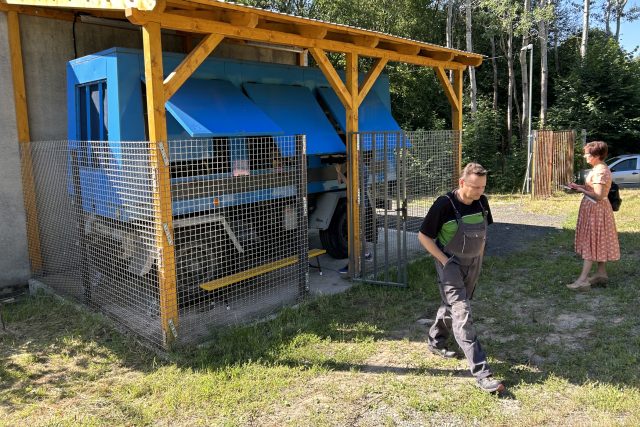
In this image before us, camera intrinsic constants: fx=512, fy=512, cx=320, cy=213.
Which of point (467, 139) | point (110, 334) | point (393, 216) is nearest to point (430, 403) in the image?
point (110, 334)

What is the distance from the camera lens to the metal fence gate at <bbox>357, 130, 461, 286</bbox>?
20.8ft

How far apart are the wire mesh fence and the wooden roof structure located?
0.24 meters

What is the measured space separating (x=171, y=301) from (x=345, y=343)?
1.64 m

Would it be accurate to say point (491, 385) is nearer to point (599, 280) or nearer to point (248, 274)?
point (248, 274)

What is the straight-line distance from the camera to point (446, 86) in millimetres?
8570

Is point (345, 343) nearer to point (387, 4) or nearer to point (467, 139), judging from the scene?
point (467, 139)

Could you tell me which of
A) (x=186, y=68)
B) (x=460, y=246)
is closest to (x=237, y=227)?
(x=186, y=68)

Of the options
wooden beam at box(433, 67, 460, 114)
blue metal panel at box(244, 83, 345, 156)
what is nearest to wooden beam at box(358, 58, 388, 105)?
blue metal panel at box(244, 83, 345, 156)

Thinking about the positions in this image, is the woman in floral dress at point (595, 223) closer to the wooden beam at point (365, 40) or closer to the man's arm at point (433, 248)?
the man's arm at point (433, 248)

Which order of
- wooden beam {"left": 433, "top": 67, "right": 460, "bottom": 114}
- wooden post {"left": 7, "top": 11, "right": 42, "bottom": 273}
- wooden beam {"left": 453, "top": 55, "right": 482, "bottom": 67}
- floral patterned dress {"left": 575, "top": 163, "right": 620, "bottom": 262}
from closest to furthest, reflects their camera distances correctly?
floral patterned dress {"left": 575, "top": 163, "right": 620, "bottom": 262}, wooden post {"left": 7, "top": 11, "right": 42, "bottom": 273}, wooden beam {"left": 433, "top": 67, "right": 460, "bottom": 114}, wooden beam {"left": 453, "top": 55, "right": 482, "bottom": 67}

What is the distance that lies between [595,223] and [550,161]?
961 centimetres

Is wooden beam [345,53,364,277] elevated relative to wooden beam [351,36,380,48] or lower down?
lower down

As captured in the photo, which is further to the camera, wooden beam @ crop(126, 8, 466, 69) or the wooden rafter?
wooden beam @ crop(126, 8, 466, 69)

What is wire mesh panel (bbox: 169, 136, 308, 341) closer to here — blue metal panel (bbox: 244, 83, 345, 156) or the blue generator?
the blue generator
